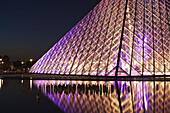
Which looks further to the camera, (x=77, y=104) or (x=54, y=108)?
(x=77, y=104)

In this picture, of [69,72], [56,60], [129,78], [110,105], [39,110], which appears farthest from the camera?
[56,60]

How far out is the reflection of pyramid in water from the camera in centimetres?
2541

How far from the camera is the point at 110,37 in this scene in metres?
28.3

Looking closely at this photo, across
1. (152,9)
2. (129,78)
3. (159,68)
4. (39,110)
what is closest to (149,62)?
(159,68)

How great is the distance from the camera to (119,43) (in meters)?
26.0

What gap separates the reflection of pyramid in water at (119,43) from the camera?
2541 cm

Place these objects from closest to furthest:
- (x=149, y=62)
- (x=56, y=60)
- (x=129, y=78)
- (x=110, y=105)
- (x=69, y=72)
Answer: (x=110, y=105), (x=129, y=78), (x=149, y=62), (x=69, y=72), (x=56, y=60)

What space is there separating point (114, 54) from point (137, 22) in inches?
231

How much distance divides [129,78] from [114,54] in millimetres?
3235

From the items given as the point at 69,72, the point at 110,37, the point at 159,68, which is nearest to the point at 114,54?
the point at 110,37

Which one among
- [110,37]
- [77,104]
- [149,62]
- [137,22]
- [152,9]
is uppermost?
[152,9]

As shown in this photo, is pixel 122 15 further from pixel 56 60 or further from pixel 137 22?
pixel 56 60

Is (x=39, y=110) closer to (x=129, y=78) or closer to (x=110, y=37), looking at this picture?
(x=129, y=78)

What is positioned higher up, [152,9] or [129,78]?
[152,9]
